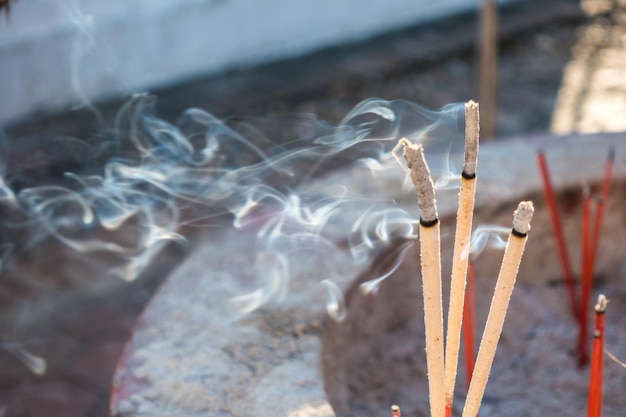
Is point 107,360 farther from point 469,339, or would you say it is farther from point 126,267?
point 469,339

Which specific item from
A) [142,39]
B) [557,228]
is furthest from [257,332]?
[142,39]

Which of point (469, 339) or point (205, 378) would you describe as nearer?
point (205, 378)

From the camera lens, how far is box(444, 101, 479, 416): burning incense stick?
1060 mm

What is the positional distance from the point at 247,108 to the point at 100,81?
924 mm

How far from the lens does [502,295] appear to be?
112 centimetres

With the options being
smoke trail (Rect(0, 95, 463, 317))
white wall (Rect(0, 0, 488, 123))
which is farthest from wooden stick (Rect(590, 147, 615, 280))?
white wall (Rect(0, 0, 488, 123))

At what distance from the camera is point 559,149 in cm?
240

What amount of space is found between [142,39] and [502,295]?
4.25 meters

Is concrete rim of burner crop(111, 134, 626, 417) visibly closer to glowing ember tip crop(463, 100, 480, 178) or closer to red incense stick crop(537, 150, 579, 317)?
red incense stick crop(537, 150, 579, 317)

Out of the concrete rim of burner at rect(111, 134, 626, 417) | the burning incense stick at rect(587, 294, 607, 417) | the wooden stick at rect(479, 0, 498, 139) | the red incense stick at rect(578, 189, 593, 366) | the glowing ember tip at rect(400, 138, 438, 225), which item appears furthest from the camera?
the wooden stick at rect(479, 0, 498, 139)

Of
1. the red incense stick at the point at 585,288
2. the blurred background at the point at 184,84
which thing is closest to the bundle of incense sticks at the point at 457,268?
the red incense stick at the point at 585,288

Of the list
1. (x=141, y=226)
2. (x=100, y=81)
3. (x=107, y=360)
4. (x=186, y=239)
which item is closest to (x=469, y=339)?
(x=107, y=360)

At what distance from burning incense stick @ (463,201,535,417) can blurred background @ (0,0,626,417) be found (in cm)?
172

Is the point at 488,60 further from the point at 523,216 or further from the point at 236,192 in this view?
the point at 523,216
